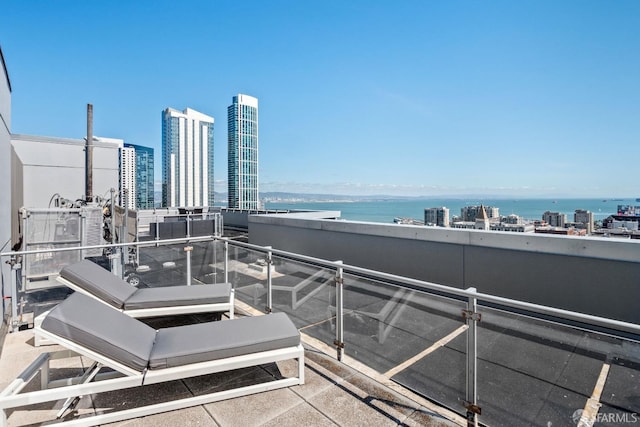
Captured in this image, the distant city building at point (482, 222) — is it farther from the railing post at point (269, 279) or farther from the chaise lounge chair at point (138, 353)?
the chaise lounge chair at point (138, 353)

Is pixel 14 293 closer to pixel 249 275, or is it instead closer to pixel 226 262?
pixel 226 262

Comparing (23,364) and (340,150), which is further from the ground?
(340,150)

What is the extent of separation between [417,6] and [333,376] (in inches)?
442

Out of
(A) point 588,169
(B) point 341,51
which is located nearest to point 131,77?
(B) point 341,51

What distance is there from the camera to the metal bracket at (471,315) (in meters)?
2.09

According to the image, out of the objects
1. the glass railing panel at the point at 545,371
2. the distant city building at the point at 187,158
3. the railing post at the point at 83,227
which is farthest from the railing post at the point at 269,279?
the distant city building at the point at 187,158

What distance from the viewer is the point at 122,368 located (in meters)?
2.07

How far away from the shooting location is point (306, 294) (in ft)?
11.8

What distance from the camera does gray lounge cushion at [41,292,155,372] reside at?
2.03 metres

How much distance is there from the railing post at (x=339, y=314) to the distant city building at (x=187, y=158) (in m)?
58.5

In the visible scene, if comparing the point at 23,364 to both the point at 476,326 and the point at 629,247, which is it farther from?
the point at 629,247

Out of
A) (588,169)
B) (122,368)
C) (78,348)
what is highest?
(588,169)

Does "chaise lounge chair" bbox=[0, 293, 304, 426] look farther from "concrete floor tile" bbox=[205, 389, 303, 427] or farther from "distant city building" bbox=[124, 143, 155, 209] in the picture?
"distant city building" bbox=[124, 143, 155, 209]

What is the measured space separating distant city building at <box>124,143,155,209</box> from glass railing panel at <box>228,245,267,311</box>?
179 feet
